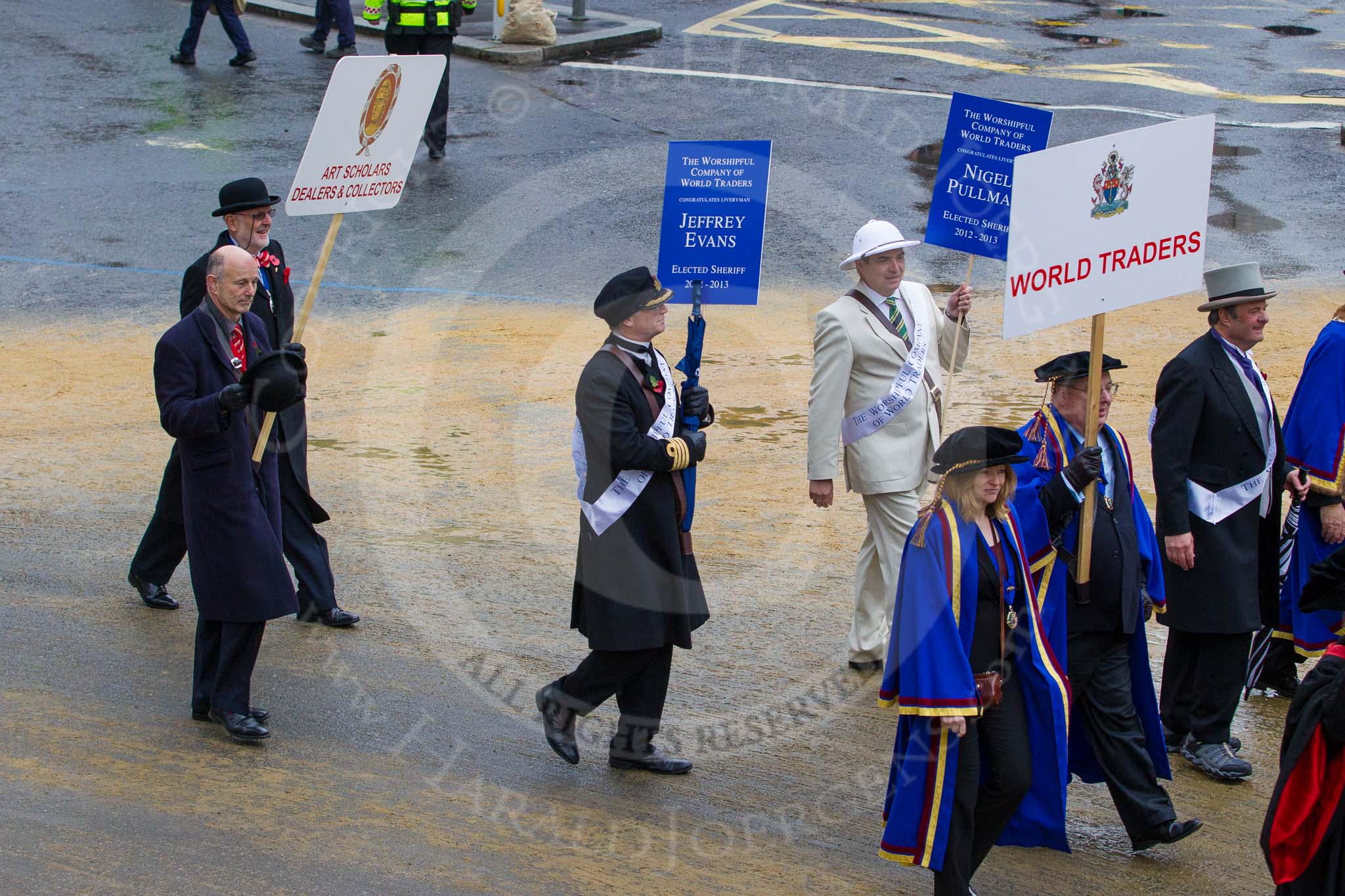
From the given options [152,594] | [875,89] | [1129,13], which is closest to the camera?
[152,594]

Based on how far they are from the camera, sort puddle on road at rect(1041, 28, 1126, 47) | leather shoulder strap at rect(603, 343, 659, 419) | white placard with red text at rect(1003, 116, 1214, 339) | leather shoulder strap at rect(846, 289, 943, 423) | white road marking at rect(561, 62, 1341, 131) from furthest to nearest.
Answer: puddle on road at rect(1041, 28, 1126, 47) < white road marking at rect(561, 62, 1341, 131) < leather shoulder strap at rect(846, 289, 943, 423) < leather shoulder strap at rect(603, 343, 659, 419) < white placard with red text at rect(1003, 116, 1214, 339)

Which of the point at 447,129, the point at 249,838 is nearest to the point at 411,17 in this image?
the point at 447,129

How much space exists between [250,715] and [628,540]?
167cm

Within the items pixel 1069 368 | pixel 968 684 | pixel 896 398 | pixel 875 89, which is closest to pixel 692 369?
pixel 896 398

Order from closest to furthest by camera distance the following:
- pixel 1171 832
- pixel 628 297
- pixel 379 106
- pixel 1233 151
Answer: pixel 1171 832 → pixel 628 297 → pixel 379 106 → pixel 1233 151

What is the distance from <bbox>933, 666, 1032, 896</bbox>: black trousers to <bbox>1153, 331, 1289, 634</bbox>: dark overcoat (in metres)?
1.31

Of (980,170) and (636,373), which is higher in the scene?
(980,170)

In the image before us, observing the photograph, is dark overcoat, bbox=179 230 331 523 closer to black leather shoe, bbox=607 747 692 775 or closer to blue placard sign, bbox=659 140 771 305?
blue placard sign, bbox=659 140 771 305

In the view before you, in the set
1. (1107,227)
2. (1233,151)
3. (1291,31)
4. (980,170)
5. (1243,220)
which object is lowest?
(1243,220)

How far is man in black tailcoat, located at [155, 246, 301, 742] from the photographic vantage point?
5531 millimetres

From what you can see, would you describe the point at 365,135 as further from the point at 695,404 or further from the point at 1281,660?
the point at 1281,660

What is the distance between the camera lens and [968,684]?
4527 mm

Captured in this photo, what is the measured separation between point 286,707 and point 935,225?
363 cm

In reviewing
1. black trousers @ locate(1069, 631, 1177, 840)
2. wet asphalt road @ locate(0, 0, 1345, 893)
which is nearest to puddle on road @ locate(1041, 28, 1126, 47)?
wet asphalt road @ locate(0, 0, 1345, 893)
